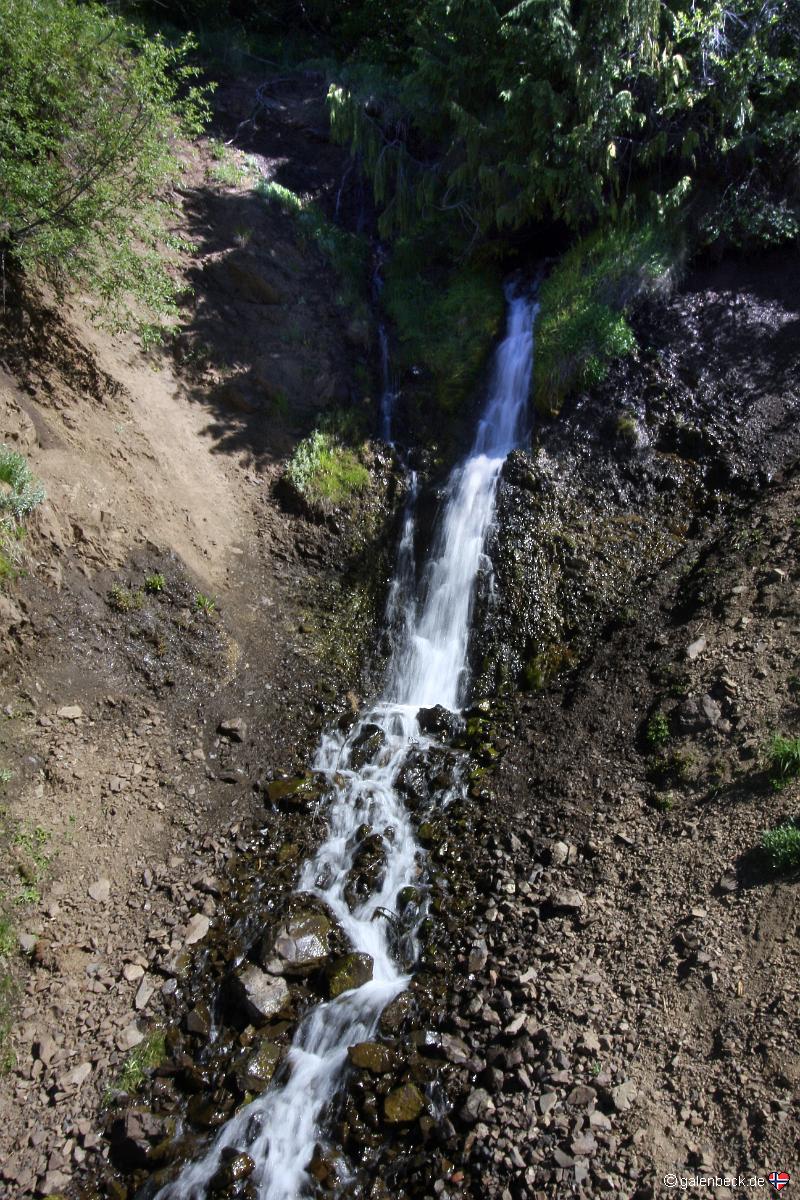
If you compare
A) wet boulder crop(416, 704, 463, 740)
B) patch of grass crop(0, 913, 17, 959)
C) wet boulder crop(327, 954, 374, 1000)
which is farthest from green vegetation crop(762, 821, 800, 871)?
patch of grass crop(0, 913, 17, 959)

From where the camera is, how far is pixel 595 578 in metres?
9.05

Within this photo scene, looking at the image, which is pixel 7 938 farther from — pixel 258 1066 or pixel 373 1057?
pixel 373 1057

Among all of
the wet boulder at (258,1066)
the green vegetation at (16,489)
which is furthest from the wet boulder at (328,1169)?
the green vegetation at (16,489)

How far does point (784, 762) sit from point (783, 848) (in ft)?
2.76

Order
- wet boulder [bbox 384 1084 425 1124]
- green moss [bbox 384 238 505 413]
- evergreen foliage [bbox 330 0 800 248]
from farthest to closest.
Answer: green moss [bbox 384 238 505 413] → evergreen foliage [bbox 330 0 800 248] → wet boulder [bbox 384 1084 425 1124]

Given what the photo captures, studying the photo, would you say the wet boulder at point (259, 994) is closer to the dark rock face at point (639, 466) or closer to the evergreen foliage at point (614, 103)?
the dark rock face at point (639, 466)

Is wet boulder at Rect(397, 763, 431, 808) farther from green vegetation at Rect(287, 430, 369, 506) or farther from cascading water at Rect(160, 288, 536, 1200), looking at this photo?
green vegetation at Rect(287, 430, 369, 506)

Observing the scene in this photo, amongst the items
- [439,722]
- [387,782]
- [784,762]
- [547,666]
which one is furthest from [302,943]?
[784,762]

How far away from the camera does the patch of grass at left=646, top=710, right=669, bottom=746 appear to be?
7000 mm

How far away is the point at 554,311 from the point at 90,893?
9.53 metres

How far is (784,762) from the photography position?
605 cm

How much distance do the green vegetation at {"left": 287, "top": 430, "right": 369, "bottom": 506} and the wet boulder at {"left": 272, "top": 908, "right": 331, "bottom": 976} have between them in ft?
18.2

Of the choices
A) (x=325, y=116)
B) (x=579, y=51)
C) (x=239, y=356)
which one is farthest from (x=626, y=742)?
(x=325, y=116)

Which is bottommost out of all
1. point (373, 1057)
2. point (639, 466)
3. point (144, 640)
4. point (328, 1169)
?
point (328, 1169)
